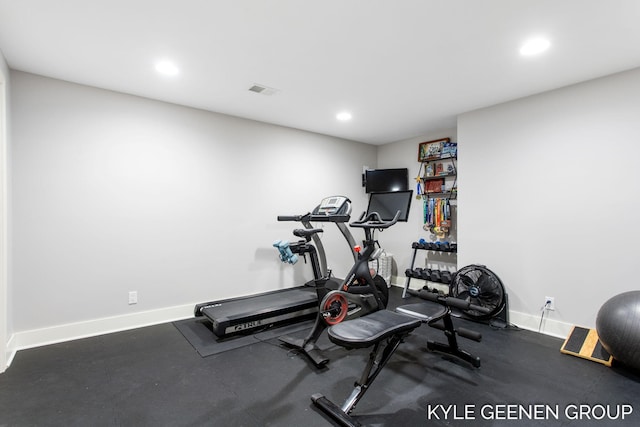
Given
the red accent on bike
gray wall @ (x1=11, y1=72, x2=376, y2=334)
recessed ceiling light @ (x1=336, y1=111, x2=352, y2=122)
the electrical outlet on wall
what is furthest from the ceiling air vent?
the electrical outlet on wall

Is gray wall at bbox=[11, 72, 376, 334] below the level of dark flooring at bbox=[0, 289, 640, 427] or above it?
above

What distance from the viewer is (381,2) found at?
189 cm

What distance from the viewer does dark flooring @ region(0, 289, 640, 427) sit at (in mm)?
1896

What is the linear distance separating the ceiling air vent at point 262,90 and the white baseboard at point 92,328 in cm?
258

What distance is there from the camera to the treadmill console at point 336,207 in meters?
3.24

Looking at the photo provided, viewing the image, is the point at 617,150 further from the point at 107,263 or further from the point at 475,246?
the point at 107,263

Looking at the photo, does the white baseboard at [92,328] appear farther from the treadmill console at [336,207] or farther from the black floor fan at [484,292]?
the black floor fan at [484,292]

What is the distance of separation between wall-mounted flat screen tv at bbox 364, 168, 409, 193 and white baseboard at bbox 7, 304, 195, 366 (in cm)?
338

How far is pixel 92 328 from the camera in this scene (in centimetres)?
311

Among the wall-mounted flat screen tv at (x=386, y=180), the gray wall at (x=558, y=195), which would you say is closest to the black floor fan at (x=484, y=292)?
the gray wall at (x=558, y=195)

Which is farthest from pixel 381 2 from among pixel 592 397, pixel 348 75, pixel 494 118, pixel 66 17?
pixel 592 397

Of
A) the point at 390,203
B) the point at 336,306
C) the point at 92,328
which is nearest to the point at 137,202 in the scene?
the point at 92,328

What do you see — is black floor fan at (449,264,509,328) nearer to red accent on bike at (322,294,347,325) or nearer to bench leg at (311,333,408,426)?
red accent on bike at (322,294,347,325)

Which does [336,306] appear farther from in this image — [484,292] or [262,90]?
[262,90]
